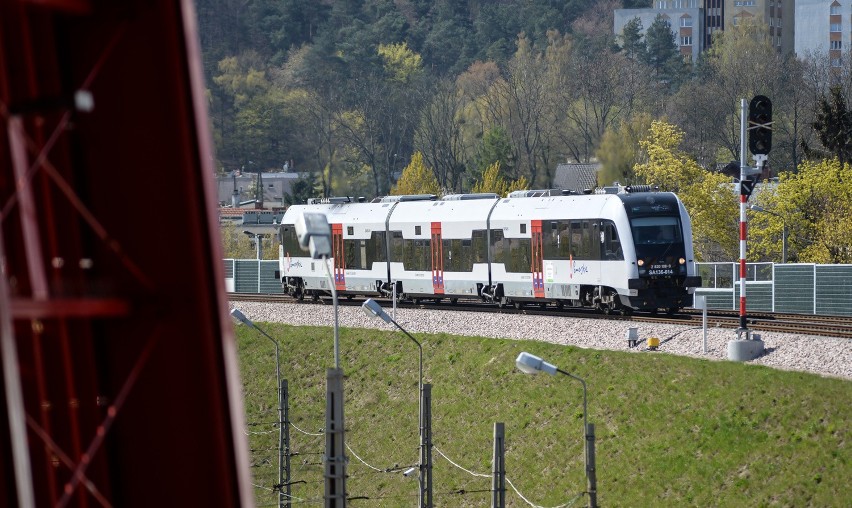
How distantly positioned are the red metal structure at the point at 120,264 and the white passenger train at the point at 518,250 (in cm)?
2308

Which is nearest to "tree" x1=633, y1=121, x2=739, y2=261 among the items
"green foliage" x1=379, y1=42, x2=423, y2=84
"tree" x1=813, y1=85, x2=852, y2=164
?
"tree" x1=813, y1=85, x2=852, y2=164

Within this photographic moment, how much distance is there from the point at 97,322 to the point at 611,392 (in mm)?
22445

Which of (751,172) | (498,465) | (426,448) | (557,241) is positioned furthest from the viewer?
(557,241)

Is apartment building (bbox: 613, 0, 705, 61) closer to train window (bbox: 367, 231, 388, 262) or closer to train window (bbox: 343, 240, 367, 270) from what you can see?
train window (bbox: 343, 240, 367, 270)

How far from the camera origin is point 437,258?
3862 cm

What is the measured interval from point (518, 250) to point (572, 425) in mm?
8844

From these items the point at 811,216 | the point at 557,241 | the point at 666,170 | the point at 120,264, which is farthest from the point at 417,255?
the point at 120,264

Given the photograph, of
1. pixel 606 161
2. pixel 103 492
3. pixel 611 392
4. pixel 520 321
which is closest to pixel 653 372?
pixel 611 392

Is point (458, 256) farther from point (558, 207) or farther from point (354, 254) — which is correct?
point (354, 254)

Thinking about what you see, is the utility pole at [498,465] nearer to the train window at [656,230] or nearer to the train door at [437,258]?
the train window at [656,230]

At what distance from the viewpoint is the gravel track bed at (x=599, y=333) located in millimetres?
26297

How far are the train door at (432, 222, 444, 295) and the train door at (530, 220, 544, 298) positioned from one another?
159 inches

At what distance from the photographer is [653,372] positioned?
2752cm

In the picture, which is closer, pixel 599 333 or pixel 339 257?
pixel 599 333
